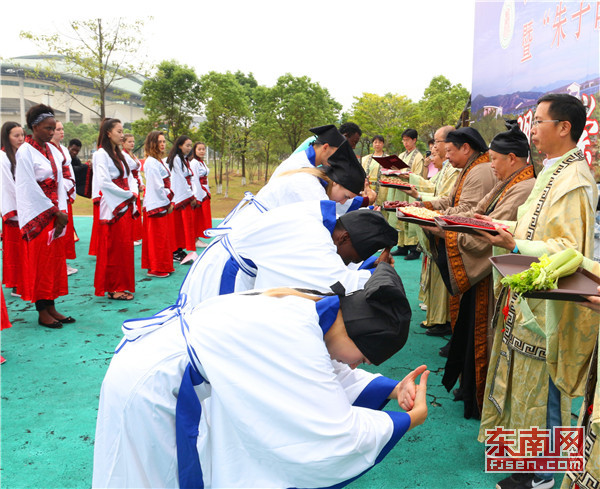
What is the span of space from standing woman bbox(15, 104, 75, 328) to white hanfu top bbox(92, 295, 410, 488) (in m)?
3.69

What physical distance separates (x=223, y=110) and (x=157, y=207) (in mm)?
11554

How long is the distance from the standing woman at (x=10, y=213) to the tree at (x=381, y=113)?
908 inches

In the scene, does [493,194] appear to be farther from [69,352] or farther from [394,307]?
[69,352]

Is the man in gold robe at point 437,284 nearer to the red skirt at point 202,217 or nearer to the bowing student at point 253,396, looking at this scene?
the bowing student at point 253,396

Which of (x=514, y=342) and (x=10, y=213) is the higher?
(x=10, y=213)

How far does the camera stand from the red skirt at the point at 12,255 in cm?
562

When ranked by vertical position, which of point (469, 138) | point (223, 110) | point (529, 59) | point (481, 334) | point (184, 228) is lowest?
point (481, 334)

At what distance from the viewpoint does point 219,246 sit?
2.70 meters

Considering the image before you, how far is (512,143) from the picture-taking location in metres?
3.06

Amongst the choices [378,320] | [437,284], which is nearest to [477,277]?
[437,284]

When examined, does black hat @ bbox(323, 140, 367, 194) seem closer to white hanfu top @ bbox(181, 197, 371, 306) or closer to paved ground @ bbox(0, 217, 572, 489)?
white hanfu top @ bbox(181, 197, 371, 306)

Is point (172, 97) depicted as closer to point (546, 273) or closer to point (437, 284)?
point (437, 284)

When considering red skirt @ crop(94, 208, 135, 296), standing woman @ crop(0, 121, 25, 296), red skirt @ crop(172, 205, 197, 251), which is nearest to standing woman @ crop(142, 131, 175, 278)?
red skirt @ crop(172, 205, 197, 251)

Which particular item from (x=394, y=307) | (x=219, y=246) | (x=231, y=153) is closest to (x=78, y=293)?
(x=219, y=246)
